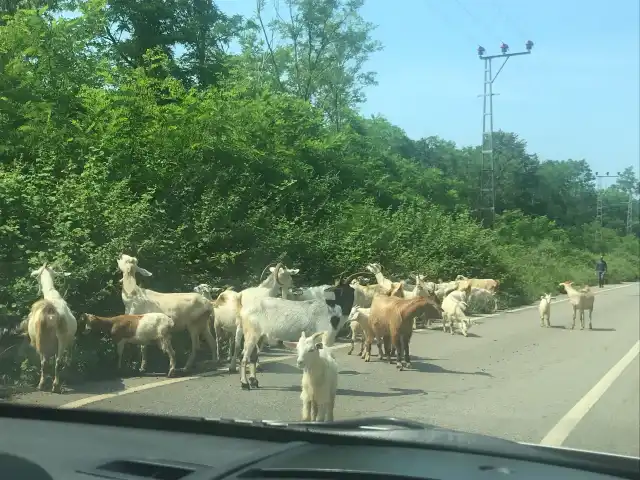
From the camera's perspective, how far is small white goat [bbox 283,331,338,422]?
7.40 metres

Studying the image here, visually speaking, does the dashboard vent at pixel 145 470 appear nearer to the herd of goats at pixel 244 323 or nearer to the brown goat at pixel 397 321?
the herd of goats at pixel 244 323

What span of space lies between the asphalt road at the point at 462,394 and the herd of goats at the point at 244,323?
0.44 metres

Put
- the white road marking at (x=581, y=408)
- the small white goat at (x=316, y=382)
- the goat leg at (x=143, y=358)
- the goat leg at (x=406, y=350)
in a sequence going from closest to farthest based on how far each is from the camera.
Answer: the white road marking at (x=581, y=408) → the small white goat at (x=316, y=382) → the goat leg at (x=143, y=358) → the goat leg at (x=406, y=350)

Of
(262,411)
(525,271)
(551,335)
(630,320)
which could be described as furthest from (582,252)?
(262,411)

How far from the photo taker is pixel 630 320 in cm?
2173

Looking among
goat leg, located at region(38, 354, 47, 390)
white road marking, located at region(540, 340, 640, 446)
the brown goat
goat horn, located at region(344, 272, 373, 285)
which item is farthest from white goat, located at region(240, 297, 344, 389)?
goat horn, located at region(344, 272, 373, 285)

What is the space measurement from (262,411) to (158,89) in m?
13.3

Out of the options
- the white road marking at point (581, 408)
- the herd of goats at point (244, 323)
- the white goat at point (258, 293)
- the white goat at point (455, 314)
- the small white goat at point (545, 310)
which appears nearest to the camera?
the white road marking at point (581, 408)

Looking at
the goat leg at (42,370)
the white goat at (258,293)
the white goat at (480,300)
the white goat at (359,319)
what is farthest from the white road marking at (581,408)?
the white goat at (480,300)

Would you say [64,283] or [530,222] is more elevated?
[530,222]

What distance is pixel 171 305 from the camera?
36.2 ft

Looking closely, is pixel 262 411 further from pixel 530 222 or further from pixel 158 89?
pixel 530 222

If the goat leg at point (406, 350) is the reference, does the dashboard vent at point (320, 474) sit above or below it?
above

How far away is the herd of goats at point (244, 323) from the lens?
25.1 ft
